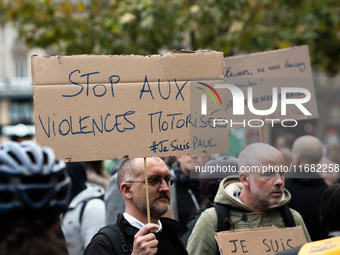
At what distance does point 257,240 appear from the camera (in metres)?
2.75

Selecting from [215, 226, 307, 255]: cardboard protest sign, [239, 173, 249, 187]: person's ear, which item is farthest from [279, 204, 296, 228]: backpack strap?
[239, 173, 249, 187]: person's ear

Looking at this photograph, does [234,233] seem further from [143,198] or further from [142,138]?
[142,138]

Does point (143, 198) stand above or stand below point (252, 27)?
below

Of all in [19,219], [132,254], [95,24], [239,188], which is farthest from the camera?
[95,24]

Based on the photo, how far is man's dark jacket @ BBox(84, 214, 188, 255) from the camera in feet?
7.73

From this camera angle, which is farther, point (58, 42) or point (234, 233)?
point (58, 42)

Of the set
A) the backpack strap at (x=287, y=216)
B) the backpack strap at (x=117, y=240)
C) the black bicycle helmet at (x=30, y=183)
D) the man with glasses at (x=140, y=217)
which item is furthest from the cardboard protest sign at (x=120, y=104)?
the black bicycle helmet at (x=30, y=183)

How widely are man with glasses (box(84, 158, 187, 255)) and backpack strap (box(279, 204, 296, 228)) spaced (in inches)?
31.3

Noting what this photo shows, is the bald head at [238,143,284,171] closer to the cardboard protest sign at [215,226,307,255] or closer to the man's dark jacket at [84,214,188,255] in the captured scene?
the cardboard protest sign at [215,226,307,255]

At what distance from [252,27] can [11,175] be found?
742 cm

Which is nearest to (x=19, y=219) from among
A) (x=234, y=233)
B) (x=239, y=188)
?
(x=234, y=233)

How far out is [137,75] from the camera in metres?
2.64

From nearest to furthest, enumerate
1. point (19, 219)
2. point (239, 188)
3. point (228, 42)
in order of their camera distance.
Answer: point (19, 219) → point (239, 188) → point (228, 42)

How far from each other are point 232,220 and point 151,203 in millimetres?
637
